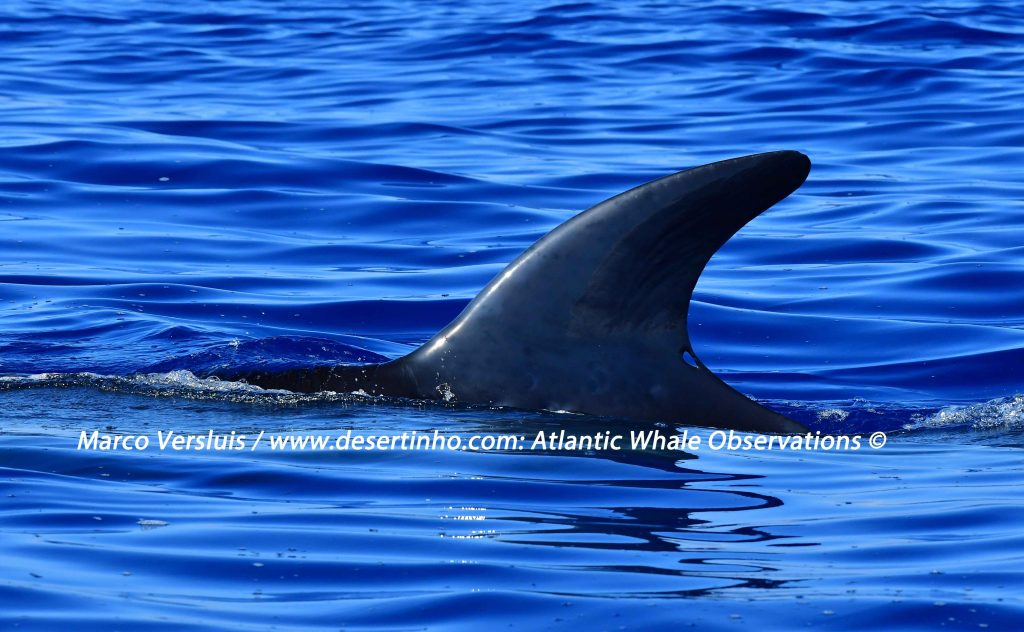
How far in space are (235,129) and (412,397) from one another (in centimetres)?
1297

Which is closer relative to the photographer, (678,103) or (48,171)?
(48,171)

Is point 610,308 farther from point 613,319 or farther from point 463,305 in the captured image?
point 463,305

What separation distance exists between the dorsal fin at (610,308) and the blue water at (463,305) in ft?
0.61

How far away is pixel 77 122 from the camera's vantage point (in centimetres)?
2044

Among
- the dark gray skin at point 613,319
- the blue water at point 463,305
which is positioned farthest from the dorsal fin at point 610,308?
the blue water at point 463,305

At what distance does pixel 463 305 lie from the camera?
12336 millimetres

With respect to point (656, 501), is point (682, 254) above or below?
above

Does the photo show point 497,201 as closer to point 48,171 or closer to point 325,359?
point 48,171

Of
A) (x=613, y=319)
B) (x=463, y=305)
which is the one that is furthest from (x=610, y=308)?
(x=463, y=305)

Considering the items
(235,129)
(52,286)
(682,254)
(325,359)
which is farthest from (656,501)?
(235,129)

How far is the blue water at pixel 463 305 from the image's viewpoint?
5.43m

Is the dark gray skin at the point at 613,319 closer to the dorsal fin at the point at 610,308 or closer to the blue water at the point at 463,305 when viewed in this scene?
the dorsal fin at the point at 610,308

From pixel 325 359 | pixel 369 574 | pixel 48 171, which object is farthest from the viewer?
pixel 48 171

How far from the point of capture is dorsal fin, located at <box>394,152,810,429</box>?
691cm
